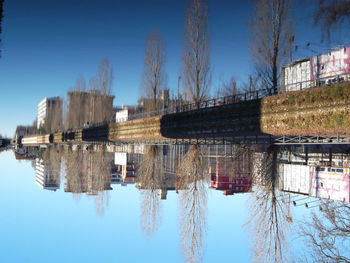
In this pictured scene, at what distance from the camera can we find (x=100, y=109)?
191 feet

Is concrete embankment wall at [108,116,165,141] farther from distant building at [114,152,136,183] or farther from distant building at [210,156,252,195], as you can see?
distant building at [114,152,136,183]

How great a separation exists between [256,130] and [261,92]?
8.75 feet

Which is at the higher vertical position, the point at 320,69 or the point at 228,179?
the point at 320,69

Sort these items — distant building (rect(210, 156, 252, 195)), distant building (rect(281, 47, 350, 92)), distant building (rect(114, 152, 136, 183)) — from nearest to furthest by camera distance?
distant building (rect(281, 47, 350, 92)) < distant building (rect(210, 156, 252, 195)) < distant building (rect(114, 152, 136, 183))

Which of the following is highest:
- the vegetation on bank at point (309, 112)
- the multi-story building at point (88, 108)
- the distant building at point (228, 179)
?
the multi-story building at point (88, 108)

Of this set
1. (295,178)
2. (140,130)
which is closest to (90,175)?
(140,130)

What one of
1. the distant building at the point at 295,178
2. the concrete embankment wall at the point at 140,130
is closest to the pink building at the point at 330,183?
the distant building at the point at 295,178

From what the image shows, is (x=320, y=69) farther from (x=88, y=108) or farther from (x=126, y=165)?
(x=88, y=108)

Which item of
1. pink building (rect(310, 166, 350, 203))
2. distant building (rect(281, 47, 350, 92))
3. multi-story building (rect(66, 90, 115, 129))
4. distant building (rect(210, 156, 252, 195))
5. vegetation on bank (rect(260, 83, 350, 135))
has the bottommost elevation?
distant building (rect(210, 156, 252, 195))

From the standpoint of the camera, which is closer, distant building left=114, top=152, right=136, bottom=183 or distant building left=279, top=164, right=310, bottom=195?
distant building left=279, top=164, right=310, bottom=195

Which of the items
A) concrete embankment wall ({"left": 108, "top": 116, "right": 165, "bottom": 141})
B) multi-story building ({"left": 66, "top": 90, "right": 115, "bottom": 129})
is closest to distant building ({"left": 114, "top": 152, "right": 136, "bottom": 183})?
multi-story building ({"left": 66, "top": 90, "right": 115, "bottom": 129})

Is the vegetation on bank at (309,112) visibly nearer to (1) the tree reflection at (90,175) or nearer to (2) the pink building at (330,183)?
(2) the pink building at (330,183)

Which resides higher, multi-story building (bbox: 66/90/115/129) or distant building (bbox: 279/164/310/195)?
multi-story building (bbox: 66/90/115/129)

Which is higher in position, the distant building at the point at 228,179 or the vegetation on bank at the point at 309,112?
the vegetation on bank at the point at 309,112
